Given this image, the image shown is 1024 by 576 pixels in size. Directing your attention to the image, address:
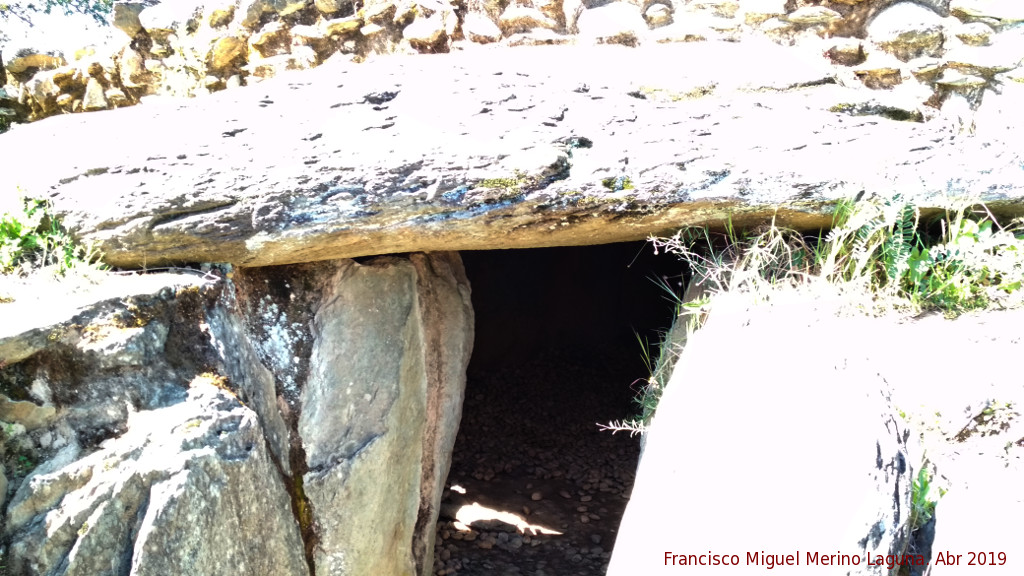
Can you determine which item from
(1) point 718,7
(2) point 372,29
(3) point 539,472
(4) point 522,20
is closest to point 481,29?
(4) point 522,20

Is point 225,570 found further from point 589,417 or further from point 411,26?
point 589,417

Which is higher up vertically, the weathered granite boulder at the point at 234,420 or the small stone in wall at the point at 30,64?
the small stone in wall at the point at 30,64

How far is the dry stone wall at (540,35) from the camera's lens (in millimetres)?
3086

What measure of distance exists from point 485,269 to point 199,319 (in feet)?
10.9

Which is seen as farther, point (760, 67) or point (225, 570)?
point (760, 67)

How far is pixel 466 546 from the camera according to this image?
4.01m

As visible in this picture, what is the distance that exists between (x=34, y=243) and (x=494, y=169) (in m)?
1.53

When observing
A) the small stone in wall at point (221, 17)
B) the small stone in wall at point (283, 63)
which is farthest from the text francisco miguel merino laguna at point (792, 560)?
the small stone in wall at point (221, 17)

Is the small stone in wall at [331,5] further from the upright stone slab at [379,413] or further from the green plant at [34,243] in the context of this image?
the green plant at [34,243]

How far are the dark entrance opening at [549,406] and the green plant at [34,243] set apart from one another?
2180 millimetres

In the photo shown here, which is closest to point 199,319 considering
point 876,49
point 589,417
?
point 876,49

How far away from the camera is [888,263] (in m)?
2.62

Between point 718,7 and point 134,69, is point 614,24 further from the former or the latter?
point 134,69

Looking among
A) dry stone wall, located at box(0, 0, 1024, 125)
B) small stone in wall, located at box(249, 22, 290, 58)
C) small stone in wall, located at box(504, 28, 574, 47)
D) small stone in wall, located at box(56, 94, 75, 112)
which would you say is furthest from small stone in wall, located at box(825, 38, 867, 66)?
small stone in wall, located at box(56, 94, 75, 112)
